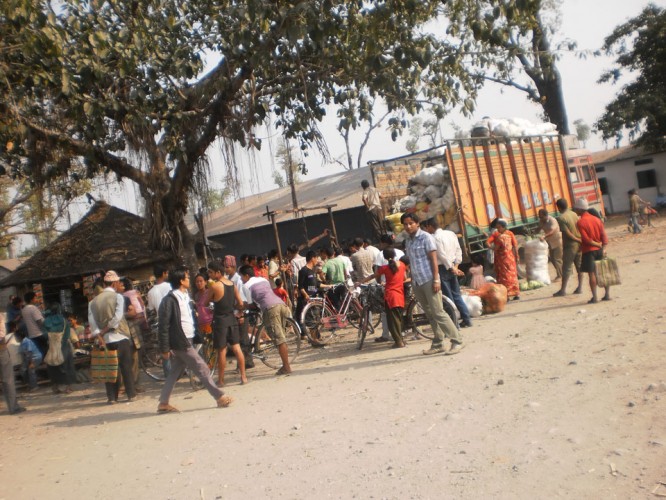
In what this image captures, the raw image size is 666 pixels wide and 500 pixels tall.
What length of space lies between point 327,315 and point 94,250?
7762 millimetres

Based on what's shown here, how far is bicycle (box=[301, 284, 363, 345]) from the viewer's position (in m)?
10.4

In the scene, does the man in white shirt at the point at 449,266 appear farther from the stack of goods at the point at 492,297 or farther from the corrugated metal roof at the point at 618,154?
the corrugated metal roof at the point at 618,154

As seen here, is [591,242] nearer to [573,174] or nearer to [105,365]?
[105,365]

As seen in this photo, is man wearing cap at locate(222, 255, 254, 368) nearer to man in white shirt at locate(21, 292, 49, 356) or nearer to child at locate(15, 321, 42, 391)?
man in white shirt at locate(21, 292, 49, 356)

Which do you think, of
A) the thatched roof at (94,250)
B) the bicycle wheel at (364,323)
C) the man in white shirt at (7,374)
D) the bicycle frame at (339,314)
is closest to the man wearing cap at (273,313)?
the bicycle wheel at (364,323)

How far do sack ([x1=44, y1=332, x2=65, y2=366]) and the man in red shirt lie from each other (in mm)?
8426

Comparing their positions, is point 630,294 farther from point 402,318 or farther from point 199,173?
point 199,173

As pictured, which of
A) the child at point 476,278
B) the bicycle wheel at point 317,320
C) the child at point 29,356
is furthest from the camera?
the child at point 476,278

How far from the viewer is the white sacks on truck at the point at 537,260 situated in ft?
42.0

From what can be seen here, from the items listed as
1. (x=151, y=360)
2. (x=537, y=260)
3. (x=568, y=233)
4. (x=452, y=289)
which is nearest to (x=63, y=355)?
(x=151, y=360)

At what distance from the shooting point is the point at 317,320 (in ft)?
34.2

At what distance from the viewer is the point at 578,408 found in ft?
16.8

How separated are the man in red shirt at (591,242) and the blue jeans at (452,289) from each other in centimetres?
189

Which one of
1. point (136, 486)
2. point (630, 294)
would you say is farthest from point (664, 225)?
point (136, 486)
